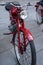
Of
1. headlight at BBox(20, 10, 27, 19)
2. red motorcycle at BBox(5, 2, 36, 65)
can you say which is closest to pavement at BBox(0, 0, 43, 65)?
red motorcycle at BBox(5, 2, 36, 65)

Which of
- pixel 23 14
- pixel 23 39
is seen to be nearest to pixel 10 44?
pixel 23 39

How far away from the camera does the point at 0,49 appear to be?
4.42 meters

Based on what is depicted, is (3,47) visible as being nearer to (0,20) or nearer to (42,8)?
(42,8)

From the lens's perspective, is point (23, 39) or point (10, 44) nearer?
point (23, 39)

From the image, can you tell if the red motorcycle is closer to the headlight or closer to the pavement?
the headlight

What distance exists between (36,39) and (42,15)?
144 cm

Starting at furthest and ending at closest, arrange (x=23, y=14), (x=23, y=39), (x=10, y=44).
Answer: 1. (x=10, y=44)
2. (x=23, y=39)
3. (x=23, y=14)

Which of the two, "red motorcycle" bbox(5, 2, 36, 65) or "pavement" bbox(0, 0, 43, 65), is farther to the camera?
"pavement" bbox(0, 0, 43, 65)

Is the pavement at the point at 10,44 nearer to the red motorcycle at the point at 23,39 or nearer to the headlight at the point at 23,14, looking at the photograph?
the red motorcycle at the point at 23,39

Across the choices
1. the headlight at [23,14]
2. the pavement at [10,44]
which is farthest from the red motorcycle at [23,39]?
the pavement at [10,44]

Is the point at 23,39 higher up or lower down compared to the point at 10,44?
higher up

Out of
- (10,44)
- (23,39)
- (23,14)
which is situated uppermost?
(23,14)

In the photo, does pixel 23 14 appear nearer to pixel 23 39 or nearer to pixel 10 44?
pixel 23 39

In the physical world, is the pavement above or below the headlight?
below
